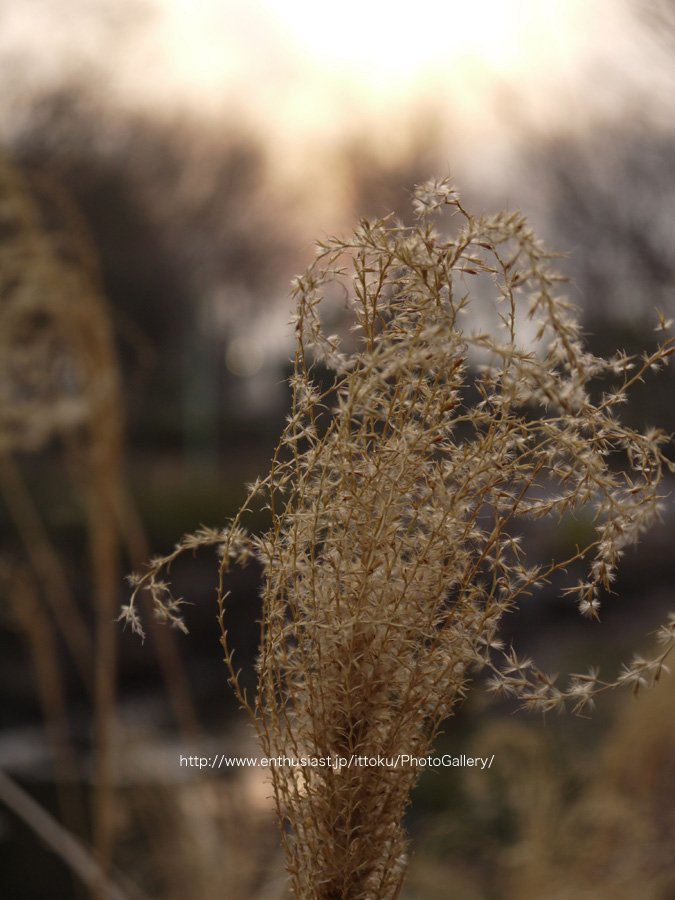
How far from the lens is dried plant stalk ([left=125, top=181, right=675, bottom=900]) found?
1.15 ft

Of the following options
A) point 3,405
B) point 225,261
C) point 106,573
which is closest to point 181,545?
point 106,573

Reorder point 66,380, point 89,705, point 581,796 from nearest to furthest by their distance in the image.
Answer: point 581,796 → point 66,380 → point 89,705

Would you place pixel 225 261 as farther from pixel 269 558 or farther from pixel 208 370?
pixel 269 558

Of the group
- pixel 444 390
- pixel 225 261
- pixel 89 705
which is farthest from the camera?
pixel 225 261

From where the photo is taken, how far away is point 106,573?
1310 mm

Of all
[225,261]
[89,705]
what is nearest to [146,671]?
[89,705]

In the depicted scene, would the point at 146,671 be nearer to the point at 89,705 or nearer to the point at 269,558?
the point at 89,705

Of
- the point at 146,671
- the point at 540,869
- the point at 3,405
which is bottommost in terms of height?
the point at 540,869

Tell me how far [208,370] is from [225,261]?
3.05 feet

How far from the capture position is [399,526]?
37 cm

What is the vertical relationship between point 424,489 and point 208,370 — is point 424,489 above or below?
below

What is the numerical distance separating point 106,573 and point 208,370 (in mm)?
5301

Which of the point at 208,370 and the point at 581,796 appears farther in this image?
the point at 208,370

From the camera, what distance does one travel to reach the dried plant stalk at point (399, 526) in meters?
0.35
